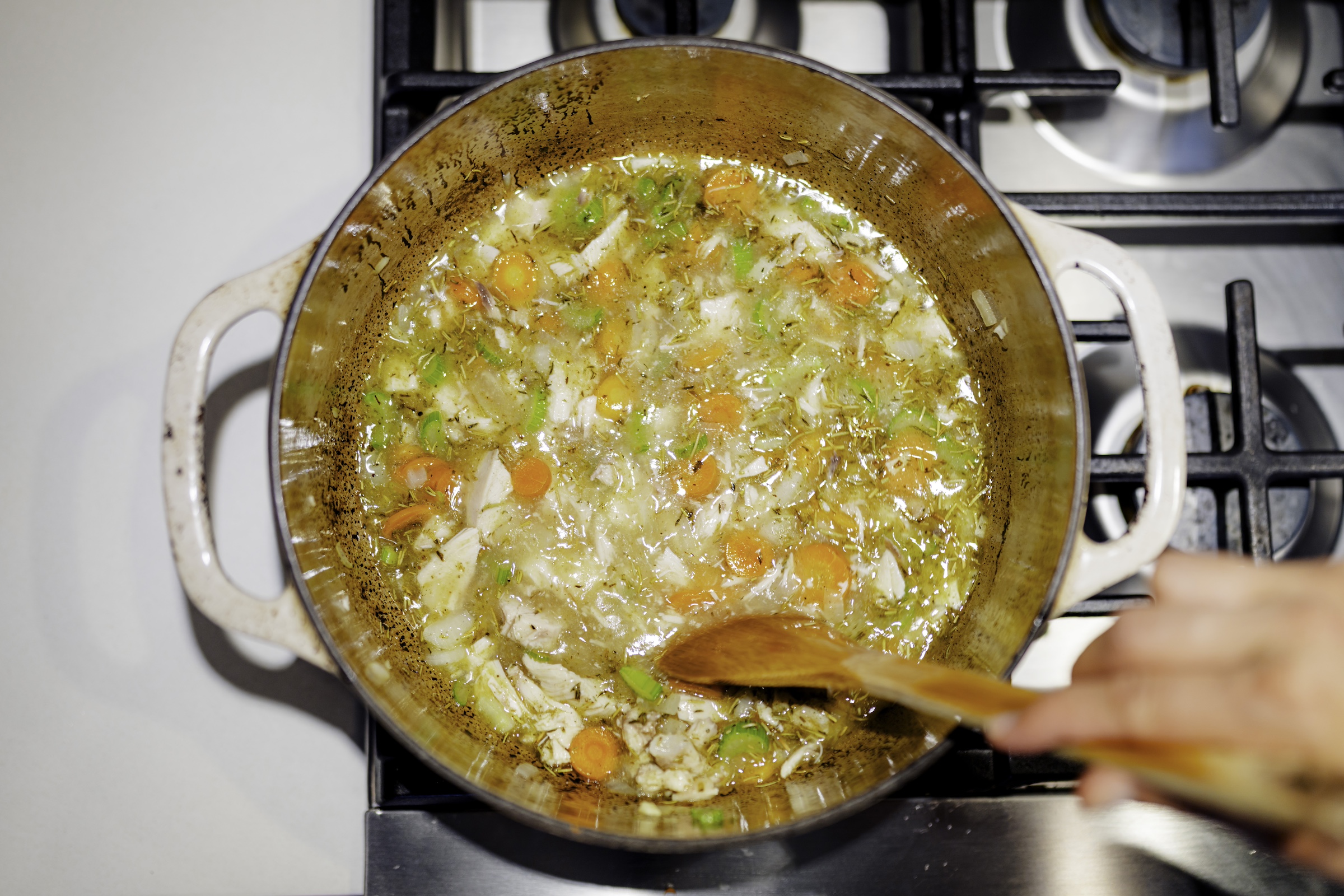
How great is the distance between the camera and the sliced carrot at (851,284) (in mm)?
1563

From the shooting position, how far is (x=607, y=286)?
1.54m

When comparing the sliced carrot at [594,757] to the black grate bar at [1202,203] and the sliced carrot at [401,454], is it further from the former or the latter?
the black grate bar at [1202,203]

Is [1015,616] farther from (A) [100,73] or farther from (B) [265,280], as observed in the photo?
(A) [100,73]

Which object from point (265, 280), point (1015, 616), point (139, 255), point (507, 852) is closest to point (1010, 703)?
point (1015, 616)

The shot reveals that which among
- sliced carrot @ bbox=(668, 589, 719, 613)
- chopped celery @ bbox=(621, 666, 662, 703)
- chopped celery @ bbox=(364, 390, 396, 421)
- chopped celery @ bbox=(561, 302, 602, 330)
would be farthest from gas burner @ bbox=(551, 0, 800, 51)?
chopped celery @ bbox=(621, 666, 662, 703)

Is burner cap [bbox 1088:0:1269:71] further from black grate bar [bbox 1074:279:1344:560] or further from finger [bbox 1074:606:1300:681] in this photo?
finger [bbox 1074:606:1300:681]

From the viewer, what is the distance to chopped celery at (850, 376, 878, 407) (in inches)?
59.6

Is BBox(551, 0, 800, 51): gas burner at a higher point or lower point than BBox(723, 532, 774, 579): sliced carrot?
higher

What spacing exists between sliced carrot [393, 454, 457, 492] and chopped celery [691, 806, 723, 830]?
0.68 meters

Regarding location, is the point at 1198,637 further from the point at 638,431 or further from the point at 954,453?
the point at 638,431

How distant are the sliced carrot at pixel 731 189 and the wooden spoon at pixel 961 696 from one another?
77cm

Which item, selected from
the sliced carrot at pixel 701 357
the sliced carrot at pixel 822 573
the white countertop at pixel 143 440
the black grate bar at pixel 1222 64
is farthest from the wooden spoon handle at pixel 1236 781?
the white countertop at pixel 143 440

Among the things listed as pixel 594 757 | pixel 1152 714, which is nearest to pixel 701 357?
pixel 594 757

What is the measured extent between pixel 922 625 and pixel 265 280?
1206 mm
